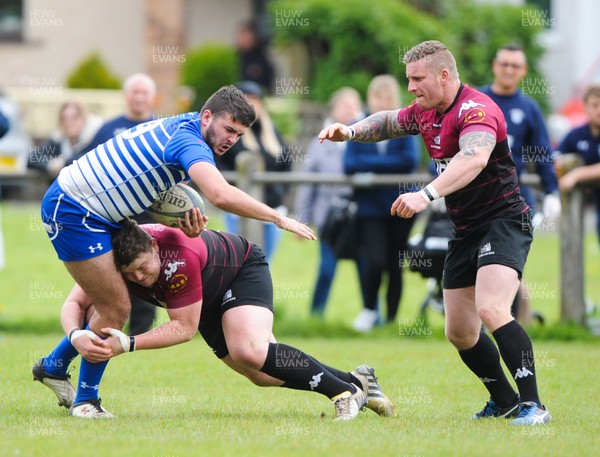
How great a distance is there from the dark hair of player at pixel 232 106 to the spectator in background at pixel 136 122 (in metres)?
4.19

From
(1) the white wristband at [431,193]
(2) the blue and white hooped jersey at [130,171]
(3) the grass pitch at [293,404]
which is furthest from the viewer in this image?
(2) the blue and white hooped jersey at [130,171]

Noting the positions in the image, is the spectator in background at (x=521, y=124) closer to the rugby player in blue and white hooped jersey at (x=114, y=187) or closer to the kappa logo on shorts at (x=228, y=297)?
the kappa logo on shorts at (x=228, y=297)

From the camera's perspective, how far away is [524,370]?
259 inches

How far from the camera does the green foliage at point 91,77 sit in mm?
23938

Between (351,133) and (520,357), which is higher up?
(351,133)

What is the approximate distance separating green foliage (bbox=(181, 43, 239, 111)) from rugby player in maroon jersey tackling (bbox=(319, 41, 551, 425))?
54.8 ft

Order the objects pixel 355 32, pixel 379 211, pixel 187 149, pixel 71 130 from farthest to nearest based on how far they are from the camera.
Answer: pixel 355 32 → pixel 71 130 → pixel 379 211 → pixel 187 149

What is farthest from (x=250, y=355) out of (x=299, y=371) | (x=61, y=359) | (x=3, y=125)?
(x=3, y=125)

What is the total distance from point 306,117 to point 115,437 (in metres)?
15.9

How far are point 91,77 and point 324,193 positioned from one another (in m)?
12.5

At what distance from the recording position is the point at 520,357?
259 inches

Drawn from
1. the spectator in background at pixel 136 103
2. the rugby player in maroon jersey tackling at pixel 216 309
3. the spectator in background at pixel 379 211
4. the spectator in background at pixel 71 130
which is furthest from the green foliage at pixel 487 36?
the rugby player in maroon jersey tackling at pixel 216 309

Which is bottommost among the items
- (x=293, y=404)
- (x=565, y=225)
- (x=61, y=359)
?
(x=293, y=404)

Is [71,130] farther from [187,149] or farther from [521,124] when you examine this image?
[187,149]
